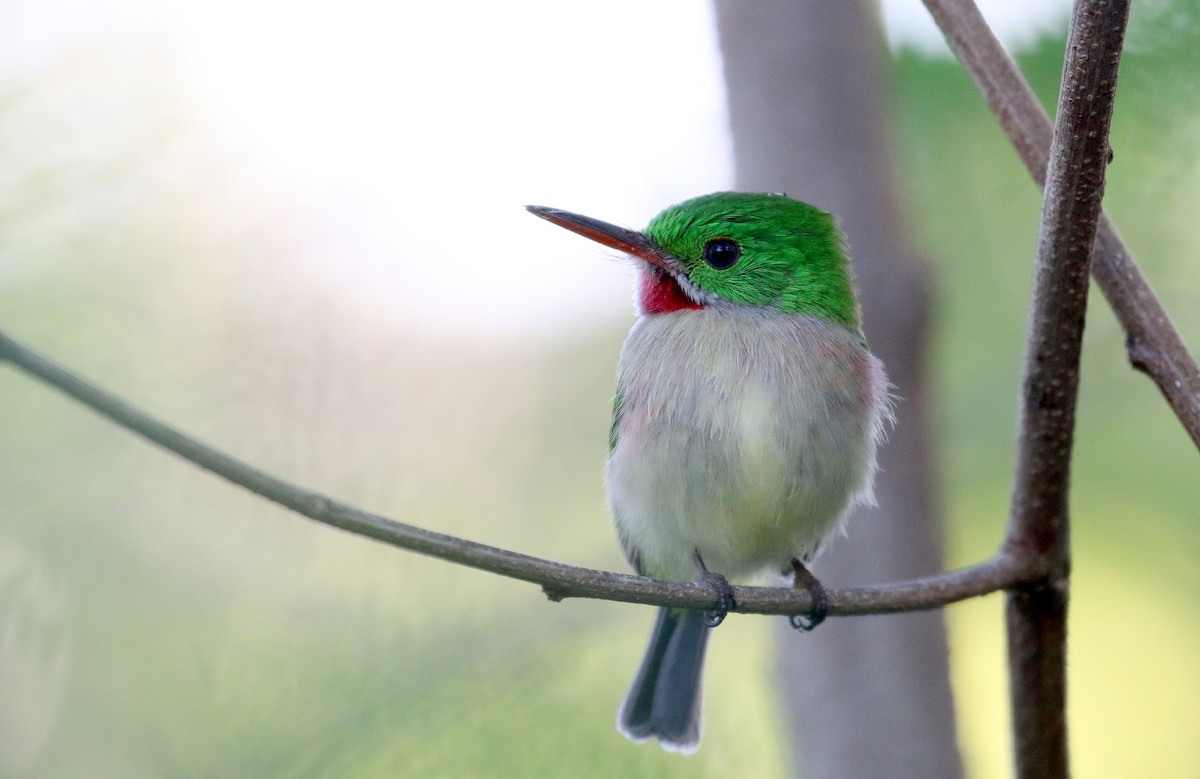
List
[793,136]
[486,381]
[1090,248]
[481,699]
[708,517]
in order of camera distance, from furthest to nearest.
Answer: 1. [486,381]
2. [793,136]
3. [708,517]
4. [481,699]
5. [1090,248]

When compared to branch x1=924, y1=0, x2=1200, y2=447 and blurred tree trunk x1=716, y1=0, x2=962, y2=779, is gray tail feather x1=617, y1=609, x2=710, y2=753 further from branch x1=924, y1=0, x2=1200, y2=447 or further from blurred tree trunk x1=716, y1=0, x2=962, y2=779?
branch x1=924, y1=0, x2=1200, y2=447

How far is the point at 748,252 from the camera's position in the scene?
113 inches

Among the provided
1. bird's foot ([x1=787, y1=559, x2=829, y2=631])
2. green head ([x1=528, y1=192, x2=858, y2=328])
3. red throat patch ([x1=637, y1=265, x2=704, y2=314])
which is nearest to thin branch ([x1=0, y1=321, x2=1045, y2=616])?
bird's foot ([x1=787, y1=559, x2=829, y2=631])

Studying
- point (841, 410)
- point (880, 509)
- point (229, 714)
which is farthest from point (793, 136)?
point (229, 714)

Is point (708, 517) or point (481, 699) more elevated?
point (708, 517)

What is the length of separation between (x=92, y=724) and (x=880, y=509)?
1.81 m

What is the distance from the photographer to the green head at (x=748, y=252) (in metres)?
2.81

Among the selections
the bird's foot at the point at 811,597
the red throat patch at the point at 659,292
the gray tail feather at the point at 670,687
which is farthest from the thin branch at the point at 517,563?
the red throat patch at the point at 659,292

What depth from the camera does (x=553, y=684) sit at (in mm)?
2744

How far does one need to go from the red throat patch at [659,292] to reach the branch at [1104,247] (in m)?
0.91

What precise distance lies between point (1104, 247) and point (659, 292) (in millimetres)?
1118

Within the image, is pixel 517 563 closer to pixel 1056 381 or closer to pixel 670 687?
pixel 1056 381

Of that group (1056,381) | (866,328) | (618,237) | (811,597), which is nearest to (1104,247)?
(1056,381)

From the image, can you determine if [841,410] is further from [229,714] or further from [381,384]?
[229,714]
